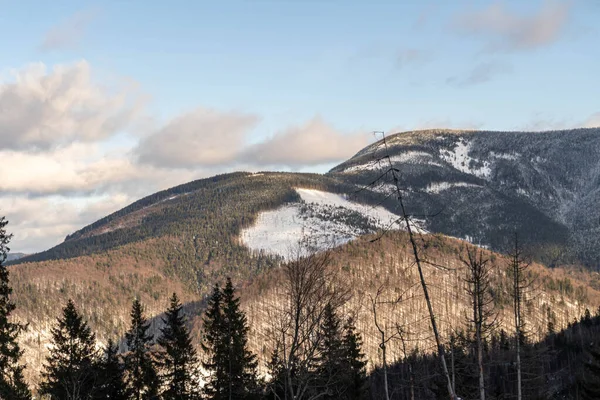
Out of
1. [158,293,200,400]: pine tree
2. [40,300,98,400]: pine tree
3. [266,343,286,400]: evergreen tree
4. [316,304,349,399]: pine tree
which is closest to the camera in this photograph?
[316,304,349,399]: pine tree

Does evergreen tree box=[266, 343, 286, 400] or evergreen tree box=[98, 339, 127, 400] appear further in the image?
evergreen tree box=[98, 339, 127, 400]

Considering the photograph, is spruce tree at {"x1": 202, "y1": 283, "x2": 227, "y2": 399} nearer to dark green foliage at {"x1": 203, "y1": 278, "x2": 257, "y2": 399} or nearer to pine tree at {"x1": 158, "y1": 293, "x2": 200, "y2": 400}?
dark green foliage at {"x1": 203, "y1": 278, "x2": 257, "y2": 399}

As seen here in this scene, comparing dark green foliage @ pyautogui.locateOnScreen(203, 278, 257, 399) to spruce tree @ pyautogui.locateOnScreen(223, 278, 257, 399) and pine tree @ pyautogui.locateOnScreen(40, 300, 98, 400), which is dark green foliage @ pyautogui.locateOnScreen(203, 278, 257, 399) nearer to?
spruce tree @ pyautogui.locateOnScreen(223, 278, 257, 399)

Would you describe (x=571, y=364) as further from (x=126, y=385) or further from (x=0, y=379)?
(x=0, y=379)

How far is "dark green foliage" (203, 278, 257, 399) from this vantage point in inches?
1548

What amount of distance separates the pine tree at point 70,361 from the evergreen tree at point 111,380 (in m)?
0.61

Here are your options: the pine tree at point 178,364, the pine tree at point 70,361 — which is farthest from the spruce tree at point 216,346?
the pine tree at point 70,361

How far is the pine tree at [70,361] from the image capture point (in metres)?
37.3

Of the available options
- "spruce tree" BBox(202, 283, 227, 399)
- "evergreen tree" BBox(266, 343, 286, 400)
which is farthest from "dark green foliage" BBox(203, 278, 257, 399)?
"evergreen tree" BBox(266, 343, 286, 400)

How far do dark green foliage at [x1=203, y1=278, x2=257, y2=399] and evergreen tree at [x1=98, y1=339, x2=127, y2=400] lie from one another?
6.25 meters

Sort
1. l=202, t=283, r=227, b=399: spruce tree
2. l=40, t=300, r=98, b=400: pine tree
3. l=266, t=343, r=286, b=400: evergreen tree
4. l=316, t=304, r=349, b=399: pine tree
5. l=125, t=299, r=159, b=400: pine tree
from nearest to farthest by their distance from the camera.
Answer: l=316, t=304, r=349, b=399: pine tree
l=266, t=343, r=286, b=400: evergreen tree
l=40, t=300, r=98, b=400: pine tree
l=202, t=283, r=227, b=399: spruce tree
l=125, t=299, r=159, b=400: pine tree

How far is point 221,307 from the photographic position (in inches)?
1593

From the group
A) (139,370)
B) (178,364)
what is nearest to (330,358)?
(178,364)

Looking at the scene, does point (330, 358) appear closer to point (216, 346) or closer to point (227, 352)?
point (227, 352)
